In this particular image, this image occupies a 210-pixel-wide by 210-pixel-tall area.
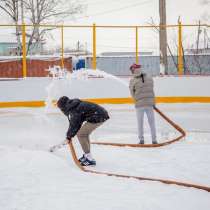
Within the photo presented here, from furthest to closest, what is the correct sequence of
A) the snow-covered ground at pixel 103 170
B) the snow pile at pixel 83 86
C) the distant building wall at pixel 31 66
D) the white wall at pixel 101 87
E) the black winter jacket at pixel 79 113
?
the distant building wall at pixel 31 66, the snow pile at pixel 83 86, the white wall at pixel 101 87, the black winter jacket at pixel 79 113, the snow-covered ground at pixel 103 170

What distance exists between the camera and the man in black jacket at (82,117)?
272 inches

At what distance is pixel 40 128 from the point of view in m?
11.1

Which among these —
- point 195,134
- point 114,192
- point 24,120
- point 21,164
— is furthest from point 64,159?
point 24,120

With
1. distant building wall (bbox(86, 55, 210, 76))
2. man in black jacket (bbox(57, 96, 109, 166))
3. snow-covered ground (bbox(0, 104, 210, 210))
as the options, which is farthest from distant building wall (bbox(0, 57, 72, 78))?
man in black jacket (bbox(57, 96, 109, 166))

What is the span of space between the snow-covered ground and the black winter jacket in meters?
0.56

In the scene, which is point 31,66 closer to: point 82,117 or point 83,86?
→ point 83,86

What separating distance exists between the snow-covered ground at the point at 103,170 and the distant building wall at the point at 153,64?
4.99 metres

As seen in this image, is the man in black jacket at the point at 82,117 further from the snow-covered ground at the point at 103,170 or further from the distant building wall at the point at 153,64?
the distant building wall at the point at 153,64

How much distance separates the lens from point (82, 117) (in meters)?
6.98

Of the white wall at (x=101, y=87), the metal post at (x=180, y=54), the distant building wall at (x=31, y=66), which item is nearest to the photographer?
the white wall at (x=101, y=87)

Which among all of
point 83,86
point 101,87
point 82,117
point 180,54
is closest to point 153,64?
point 180,54

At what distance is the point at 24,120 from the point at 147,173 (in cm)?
613

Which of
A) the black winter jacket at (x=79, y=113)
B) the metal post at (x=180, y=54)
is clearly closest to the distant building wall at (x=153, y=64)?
the metal post at (x=180, y=54)

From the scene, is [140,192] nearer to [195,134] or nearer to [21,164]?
[21,164]
